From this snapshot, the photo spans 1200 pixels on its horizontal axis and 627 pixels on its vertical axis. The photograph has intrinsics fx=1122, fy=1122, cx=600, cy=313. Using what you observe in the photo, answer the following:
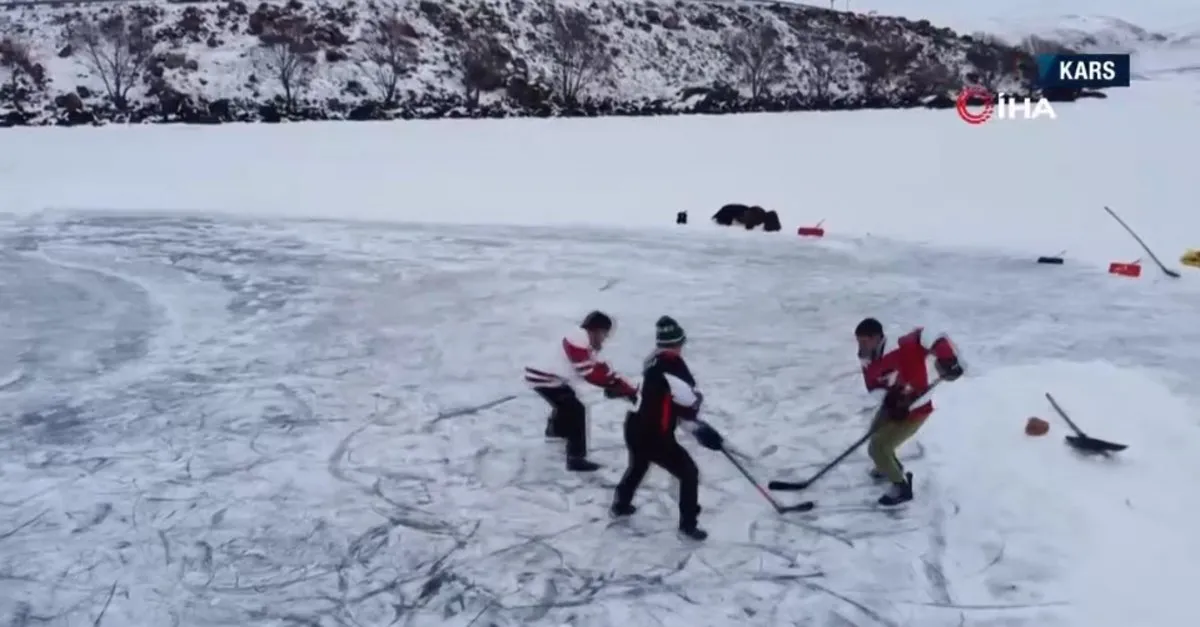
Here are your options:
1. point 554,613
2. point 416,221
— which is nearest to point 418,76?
point 416,221

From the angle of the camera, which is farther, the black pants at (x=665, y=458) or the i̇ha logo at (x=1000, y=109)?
the i̇ha logo at (x=1000, y=109)

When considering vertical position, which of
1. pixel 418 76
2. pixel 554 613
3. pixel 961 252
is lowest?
pixel 554 613

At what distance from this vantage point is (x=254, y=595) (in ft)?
17.2

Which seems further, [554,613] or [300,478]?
[300,478]

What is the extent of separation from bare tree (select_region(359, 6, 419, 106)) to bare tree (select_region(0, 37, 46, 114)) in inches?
374

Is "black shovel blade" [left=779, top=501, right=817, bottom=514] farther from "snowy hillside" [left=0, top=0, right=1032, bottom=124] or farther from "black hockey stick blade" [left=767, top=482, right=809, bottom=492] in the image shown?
"snowy hillside" [left=0, top=0, right=1032, bottom=124]

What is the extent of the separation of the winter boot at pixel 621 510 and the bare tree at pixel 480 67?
95.1ft

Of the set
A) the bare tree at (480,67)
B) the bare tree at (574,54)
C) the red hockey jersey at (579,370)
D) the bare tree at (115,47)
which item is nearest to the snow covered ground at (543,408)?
the red hockey jersey at (579,370)

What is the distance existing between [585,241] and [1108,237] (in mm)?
6483

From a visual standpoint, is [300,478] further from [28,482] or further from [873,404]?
[873,404]

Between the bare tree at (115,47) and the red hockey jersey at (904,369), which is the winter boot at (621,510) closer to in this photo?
the red hockey jersey at (904,369)

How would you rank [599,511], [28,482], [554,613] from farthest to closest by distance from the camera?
[28,482], [599,511], [554,613]

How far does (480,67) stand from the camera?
36.0 m

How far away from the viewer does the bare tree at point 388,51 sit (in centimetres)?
3550
